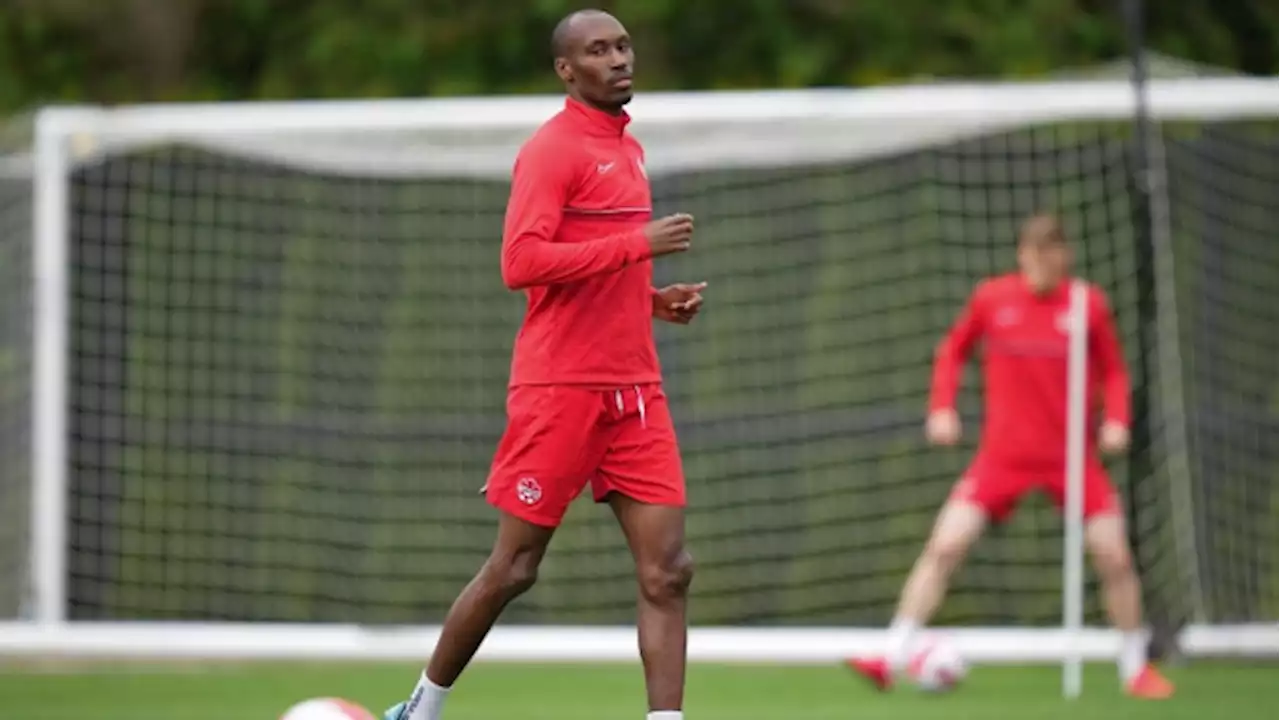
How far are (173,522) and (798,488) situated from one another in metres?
3.22

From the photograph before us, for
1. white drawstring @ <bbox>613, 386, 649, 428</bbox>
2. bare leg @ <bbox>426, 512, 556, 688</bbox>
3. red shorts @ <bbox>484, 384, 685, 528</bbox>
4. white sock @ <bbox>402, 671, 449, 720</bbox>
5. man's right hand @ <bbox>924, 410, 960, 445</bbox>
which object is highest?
white drawstring @ <bbox>613, 386, 649, 428</bbox>

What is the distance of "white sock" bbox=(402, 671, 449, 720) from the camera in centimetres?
747

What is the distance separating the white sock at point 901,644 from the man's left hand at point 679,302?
3788 millimetres

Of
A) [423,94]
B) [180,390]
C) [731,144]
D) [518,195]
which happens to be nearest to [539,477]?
[518,195]

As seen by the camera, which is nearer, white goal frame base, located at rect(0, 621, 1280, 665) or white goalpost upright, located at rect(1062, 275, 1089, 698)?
white goalpost upright, located at rect(1062, 275, 1089, 698)

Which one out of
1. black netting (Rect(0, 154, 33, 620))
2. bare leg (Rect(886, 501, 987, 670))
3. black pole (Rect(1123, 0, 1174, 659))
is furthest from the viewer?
black netting (Rect(0, 154, 33, 620))

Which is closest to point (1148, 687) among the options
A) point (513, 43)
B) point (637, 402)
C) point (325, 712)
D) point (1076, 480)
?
point (1076, 480)

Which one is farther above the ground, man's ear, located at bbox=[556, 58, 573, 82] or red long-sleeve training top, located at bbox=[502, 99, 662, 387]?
man's ear, located at bbox=[556, 58, 573, 82]

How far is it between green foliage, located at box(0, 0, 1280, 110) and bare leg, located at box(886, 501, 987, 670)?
17.9 feet

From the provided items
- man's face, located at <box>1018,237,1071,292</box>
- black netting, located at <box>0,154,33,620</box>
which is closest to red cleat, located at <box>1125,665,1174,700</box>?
man's face, located at <box>1018,237,1071,292</box>

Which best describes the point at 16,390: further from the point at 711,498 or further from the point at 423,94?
the point at 423,94

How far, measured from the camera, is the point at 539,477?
726 centimetres

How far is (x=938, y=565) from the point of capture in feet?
36.9

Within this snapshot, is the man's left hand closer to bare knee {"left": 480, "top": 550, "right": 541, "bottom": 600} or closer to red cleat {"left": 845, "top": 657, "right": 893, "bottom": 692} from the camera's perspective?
bare knee {"left": 480, "top": 550, "right": 541, "bottom": 600}
